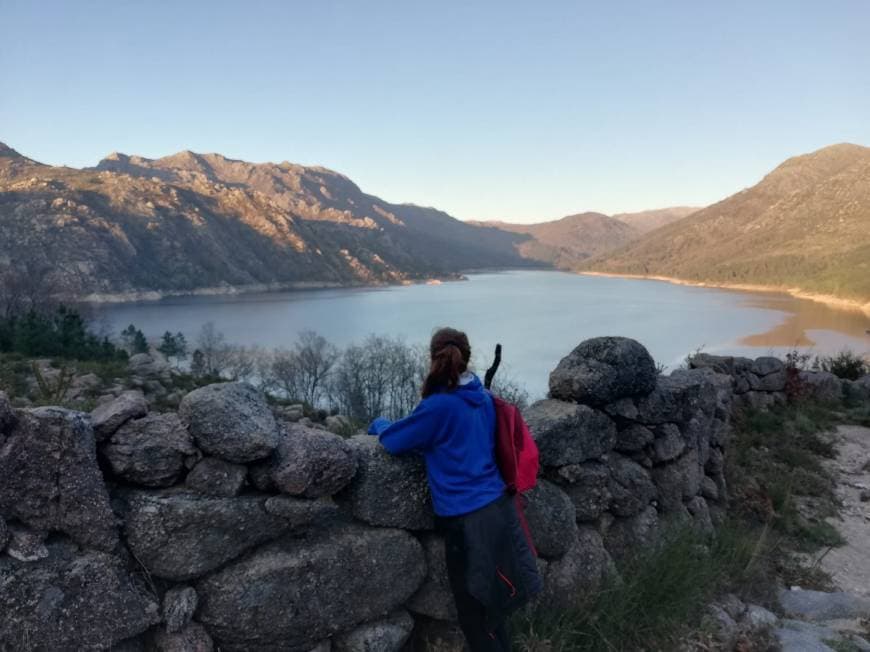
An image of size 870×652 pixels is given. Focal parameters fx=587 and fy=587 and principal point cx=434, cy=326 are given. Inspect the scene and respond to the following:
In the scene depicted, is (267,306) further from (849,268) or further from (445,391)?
(849,268)

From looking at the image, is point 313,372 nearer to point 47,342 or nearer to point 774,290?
point 47,342

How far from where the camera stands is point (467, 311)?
86.1 meters

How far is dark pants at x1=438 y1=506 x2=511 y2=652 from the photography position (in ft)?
8.86

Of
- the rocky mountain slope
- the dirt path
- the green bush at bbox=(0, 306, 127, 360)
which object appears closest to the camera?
the dirt path

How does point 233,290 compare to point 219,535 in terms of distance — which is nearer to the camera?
point 219,535

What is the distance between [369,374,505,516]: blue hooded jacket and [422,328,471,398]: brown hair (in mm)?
62

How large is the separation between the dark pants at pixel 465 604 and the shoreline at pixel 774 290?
302 feet

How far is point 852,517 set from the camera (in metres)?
6.30

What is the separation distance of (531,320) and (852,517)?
70.1 meters

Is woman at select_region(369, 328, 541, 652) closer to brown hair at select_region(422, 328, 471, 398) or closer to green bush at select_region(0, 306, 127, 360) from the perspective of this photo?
brown hair at select_region(422, 328, 471, 398)

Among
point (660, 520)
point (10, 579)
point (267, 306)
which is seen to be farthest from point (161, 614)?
point (267, 306)

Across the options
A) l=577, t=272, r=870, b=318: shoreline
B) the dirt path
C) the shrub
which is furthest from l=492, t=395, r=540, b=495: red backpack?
l=577, t=272, r=870, b=318: shoreline

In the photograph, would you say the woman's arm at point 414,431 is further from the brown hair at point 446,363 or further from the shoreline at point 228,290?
the shoreline at point 228,290

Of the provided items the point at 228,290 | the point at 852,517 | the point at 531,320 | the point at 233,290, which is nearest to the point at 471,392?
the point at 852,517
